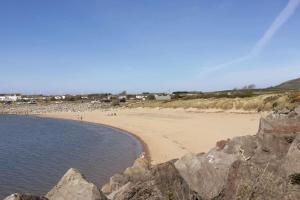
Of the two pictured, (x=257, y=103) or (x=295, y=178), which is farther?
(x=257, y=103)

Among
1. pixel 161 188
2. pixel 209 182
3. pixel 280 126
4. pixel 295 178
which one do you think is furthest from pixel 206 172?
pixel 280 126

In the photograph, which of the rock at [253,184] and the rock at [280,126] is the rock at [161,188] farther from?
the rock at [280,126]

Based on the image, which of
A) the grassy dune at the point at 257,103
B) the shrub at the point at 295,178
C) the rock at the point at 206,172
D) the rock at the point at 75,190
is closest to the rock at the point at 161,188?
the rock at the point at 206,172

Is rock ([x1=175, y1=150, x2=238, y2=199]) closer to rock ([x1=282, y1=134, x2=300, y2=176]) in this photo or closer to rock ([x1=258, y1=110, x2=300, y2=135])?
rock ([x1=282, y1=134, x2=300, y2=176])

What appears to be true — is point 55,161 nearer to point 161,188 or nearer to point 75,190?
point 75,190

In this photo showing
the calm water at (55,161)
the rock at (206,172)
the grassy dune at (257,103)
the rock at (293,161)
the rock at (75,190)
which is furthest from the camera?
the grassy dune at (257,103)

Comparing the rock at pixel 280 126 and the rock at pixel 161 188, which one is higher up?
the rock at pixel 280 126

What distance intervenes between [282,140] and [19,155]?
2335 centimetres

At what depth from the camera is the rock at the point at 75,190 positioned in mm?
6785

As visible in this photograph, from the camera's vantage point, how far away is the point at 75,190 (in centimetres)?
698

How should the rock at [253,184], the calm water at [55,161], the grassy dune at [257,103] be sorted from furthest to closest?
the grassy dune at [257,103]
the calm water at [55,161]
the rock at [253,184]

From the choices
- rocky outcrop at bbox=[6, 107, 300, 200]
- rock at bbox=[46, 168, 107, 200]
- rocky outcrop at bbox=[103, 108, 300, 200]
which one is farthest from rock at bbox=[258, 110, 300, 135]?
rock at bbox=[46, 168, 107, 200]

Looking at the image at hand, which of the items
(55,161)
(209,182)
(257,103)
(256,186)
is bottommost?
(55,161)

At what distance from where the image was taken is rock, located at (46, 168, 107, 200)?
6785 mm
